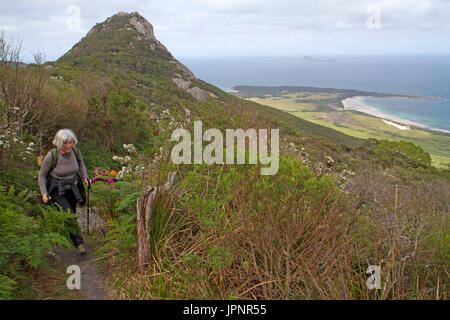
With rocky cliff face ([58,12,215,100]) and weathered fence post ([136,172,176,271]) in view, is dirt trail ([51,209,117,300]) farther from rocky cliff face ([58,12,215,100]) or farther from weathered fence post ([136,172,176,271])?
rocky cliff face ([58,12,215,100])

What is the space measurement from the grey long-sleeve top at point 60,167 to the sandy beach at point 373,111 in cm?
7755

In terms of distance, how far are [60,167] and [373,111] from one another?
101 meters

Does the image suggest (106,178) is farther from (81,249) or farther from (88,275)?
(88,275)

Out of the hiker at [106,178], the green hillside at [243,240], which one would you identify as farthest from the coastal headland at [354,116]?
the hiker at [106,178]

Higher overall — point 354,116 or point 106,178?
point 354,116

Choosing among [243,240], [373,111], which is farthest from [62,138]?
[373,111]

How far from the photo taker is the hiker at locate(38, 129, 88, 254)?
3355mm

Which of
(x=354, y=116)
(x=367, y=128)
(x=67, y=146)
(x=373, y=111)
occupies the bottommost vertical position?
(x=367, y=128)

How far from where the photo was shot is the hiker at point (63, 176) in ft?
11.0

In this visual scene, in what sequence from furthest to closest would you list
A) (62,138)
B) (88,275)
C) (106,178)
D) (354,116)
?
1. (354,116)
2. (106,178)
3. (62,138)
4. (88,275)

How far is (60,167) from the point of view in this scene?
3.42 meters

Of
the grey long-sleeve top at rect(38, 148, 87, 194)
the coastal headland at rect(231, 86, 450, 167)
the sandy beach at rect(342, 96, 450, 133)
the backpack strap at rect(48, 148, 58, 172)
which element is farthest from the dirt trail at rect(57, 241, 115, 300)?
the sandy beach at rect(342, 96, 450, 133)

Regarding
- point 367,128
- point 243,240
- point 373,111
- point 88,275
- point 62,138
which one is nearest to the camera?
point 243,240

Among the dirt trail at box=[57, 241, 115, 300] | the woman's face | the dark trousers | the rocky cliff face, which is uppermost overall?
the rocky cliff face
